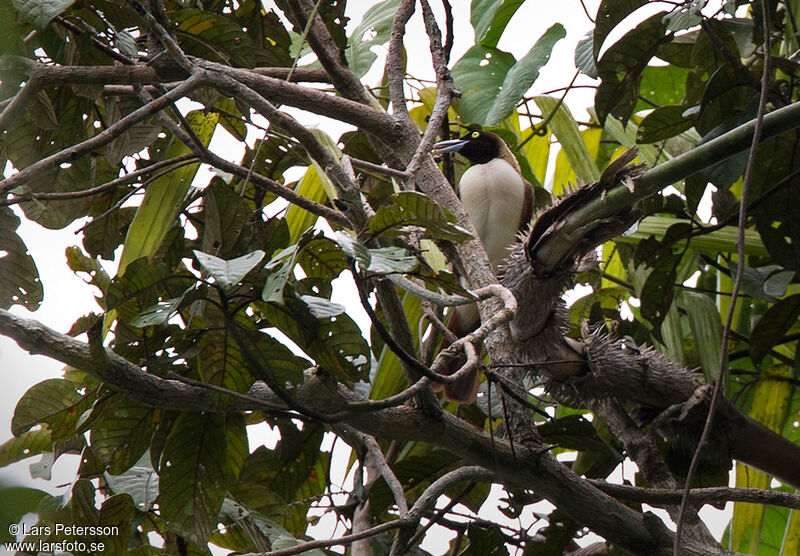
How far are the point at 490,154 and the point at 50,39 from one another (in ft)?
5.52

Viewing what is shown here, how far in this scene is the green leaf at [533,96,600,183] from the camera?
196cm

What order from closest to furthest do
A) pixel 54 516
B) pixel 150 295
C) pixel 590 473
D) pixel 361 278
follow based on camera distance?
1. pixel 361 278
2. pixel 150 295
3. pixel 54 516
4. pixel 590 473

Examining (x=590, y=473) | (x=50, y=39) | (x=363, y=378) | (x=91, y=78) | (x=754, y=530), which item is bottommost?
(x=754, y=530)

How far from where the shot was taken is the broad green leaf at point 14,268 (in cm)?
139

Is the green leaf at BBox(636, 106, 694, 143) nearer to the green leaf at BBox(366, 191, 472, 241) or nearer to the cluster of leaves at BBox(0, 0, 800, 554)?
the cluster of leaves at BBox(0, 0, 800, 554)

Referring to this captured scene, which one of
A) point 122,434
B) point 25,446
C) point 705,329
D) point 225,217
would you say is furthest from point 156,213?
point 705,329

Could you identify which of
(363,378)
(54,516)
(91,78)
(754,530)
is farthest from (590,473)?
(91,78)

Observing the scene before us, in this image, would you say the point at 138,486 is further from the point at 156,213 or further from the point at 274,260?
the point at 274,260

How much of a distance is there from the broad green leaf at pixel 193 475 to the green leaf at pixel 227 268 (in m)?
0.45

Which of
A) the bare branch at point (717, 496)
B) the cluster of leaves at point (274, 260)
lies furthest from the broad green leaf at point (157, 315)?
the bare branch at point (717, 496)

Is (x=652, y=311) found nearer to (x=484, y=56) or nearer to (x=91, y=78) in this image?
(x=484, y=56)

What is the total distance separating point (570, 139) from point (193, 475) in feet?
4.16

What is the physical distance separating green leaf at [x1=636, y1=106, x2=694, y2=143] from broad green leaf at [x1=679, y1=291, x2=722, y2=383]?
0.47m

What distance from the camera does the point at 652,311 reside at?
69.9 inches
